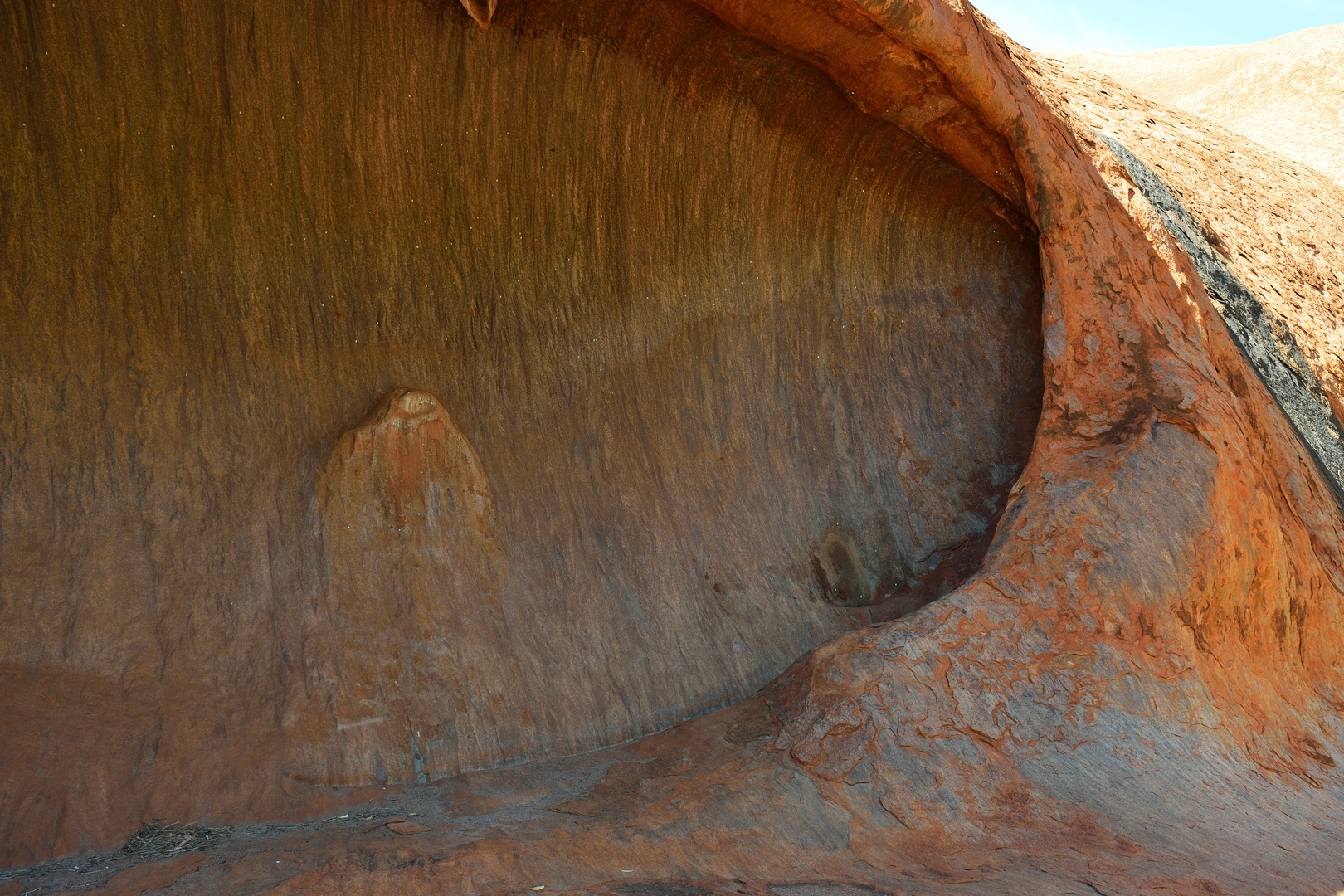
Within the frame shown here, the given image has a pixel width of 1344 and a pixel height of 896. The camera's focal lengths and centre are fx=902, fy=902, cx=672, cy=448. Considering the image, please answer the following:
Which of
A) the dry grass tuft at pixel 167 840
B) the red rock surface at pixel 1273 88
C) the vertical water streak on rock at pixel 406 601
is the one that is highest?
the red rock surface at pixel 1273 88

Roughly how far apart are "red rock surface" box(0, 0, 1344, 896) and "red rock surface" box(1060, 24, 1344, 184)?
7.99 m

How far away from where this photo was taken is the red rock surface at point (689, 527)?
3141 millimetres

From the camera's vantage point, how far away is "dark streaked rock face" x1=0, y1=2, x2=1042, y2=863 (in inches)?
133

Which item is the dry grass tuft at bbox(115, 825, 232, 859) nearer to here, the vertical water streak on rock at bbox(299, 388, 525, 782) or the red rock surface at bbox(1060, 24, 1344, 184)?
the vertical water streak on rock at bbox(299, 388, 525, 782)

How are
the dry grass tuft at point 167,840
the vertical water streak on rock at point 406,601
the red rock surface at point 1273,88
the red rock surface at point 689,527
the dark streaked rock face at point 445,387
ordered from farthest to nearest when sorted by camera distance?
the red rock surface at point 1273,88 → the vertical water streak on rock at point 406,601 → the dark streaked rock face at point 445,387 → the red rock surface at point 689,527 → the dry grass tuft at point 167,840

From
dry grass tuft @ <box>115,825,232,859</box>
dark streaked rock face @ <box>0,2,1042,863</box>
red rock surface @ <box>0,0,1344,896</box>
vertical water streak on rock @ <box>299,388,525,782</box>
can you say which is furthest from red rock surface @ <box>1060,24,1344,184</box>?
dry grass tuft @ <box>115,825,232,859</box>

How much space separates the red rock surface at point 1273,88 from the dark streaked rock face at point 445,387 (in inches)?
321

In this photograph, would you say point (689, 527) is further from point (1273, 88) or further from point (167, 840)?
point (1273, 88)

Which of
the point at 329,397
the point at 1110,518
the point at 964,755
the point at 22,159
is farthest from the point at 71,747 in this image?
the point at 1110,518

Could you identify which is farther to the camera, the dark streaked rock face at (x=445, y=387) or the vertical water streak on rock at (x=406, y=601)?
the vertical water streak on rock at (x=406, y=601)

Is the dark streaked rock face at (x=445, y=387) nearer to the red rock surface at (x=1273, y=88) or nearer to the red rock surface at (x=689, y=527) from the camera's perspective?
the red rock surface at (x=689, y=527)

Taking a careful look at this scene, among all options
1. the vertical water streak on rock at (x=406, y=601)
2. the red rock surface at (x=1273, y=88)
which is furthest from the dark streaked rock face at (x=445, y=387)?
the red rock surface at (x=1273, y=88)

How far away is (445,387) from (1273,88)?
43.7 feet

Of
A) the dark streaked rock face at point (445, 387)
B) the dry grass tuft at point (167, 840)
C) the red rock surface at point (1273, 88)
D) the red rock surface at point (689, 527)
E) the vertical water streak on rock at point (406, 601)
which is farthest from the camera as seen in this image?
the red rock surface at point (1273, 88)
